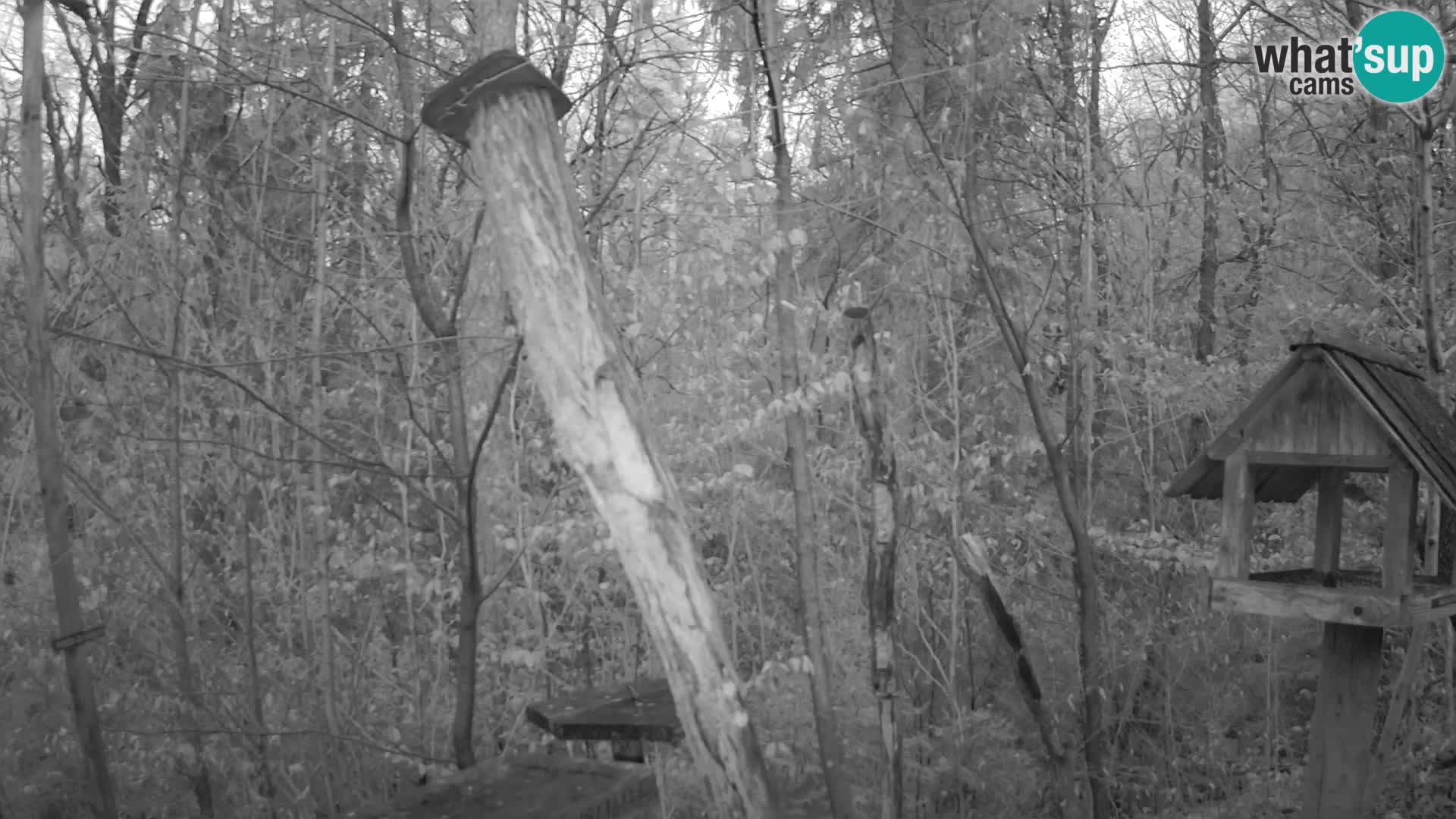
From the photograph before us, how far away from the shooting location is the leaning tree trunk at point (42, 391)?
493 centimetres

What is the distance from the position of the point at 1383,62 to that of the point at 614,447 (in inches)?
217

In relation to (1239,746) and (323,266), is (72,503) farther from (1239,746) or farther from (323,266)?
(1239,746)

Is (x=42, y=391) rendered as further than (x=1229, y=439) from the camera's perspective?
Yes

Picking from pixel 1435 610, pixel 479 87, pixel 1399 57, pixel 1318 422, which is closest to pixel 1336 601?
pixel 1435 610

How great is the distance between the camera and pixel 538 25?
6.04 m

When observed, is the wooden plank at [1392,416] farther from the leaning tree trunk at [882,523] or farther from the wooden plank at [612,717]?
the wooden plank at [612,717]

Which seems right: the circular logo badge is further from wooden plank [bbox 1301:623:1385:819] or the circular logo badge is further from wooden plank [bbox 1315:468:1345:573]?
wooden plank [bbox 1301:623:1385:819]

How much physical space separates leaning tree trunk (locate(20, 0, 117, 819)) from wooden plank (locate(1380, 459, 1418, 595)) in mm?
5158

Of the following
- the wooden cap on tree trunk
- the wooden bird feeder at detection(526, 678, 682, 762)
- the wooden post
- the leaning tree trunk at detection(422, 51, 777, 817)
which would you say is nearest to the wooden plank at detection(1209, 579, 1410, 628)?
the wooden post

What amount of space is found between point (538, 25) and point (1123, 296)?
704 centimetres

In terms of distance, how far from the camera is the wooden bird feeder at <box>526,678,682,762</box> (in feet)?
14.2

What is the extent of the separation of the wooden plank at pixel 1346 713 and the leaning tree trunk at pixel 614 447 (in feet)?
7.84

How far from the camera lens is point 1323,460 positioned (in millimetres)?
→ 4266

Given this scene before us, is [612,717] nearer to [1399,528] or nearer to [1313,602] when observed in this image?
[1313,602]
